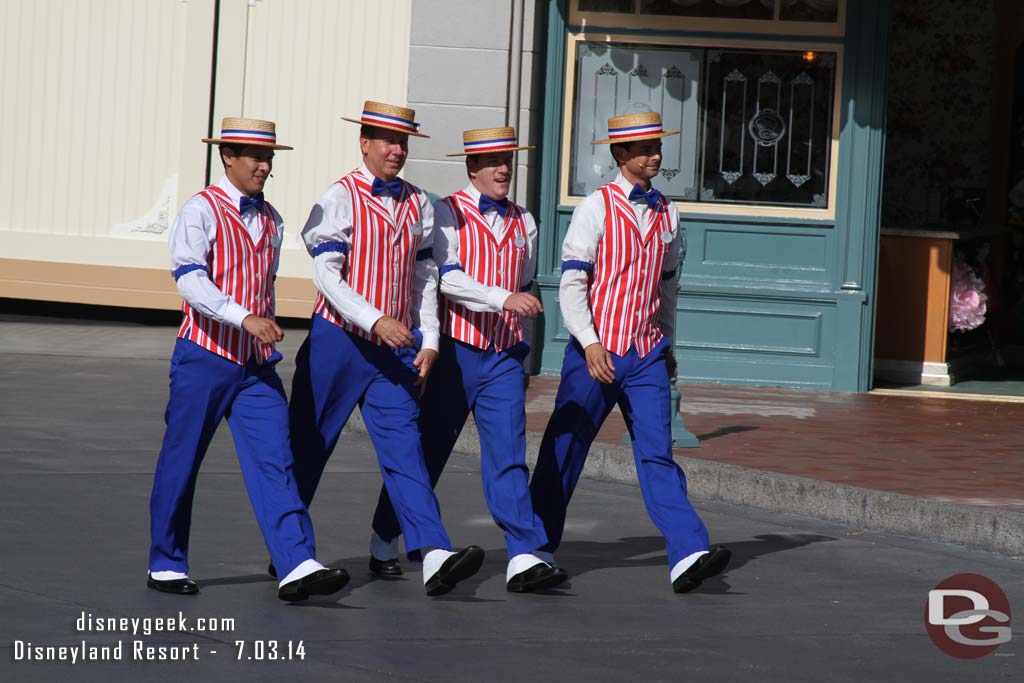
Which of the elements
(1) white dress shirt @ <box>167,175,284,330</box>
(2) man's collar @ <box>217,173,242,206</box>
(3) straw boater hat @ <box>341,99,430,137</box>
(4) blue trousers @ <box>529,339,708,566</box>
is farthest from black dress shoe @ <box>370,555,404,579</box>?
(3) straw boater hat @ <box>341,99,430,137</box>

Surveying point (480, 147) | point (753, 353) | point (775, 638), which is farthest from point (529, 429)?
point (775, 638)

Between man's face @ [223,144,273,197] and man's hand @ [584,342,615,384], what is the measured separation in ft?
4.46

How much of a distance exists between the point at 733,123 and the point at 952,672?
7.65 meters

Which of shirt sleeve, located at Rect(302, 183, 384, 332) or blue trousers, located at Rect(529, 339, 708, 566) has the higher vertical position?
shirt sleeve, located at Rect(302, 183, 384, 332)

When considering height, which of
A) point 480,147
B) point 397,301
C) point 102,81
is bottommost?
point 397,301

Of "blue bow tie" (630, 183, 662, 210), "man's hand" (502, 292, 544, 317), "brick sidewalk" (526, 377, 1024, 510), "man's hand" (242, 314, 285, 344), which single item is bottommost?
"brick sidewalk" (526, 377, 1024, 510)

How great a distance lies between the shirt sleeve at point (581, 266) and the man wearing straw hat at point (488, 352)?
20 centimetres

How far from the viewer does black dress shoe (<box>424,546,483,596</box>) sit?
6559 millimetres

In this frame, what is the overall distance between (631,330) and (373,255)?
1.04 metres

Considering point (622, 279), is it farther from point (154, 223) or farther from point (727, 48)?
point (154, 223)

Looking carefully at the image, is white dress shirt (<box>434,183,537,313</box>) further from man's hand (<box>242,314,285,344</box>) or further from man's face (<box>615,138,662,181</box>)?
man's hand (<box>242,314,285,344</box>)

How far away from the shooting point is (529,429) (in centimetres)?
1053

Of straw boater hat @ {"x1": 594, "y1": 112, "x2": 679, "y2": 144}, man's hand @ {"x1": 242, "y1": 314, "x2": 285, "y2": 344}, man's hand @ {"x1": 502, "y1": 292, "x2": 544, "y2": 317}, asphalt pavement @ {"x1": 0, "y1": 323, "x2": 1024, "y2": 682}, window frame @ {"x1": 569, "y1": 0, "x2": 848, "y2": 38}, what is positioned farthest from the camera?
window frame @ {"x1": 569, "y1": 0, "x2": 848, "y2": 38}

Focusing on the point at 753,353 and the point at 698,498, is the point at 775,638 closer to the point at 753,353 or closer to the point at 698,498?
the point at 698,498
